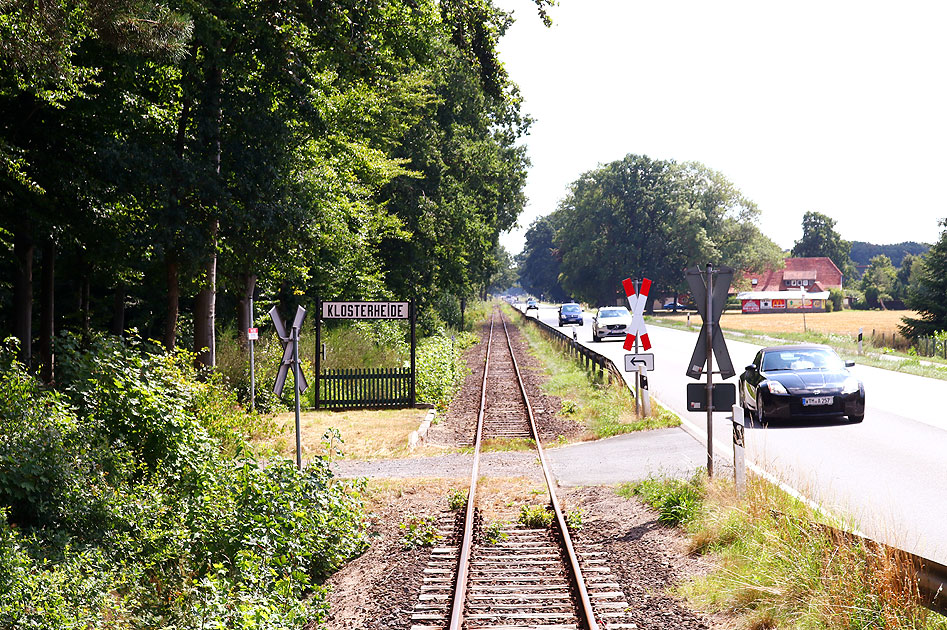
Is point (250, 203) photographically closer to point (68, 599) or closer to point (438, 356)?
point (68, 599)

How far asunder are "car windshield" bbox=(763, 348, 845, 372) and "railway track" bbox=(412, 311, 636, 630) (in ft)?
21.8

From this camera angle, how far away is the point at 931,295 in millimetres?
35156

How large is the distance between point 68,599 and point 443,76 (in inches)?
1288

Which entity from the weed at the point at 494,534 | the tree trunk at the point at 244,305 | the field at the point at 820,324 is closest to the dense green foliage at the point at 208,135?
the tree trunk at the point at 244,305

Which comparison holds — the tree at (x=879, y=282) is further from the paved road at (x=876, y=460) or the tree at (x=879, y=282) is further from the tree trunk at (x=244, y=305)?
the tree trunk at (x=244, y=305)

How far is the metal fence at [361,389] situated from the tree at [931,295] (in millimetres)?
25329

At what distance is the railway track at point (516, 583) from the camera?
21.5 feet

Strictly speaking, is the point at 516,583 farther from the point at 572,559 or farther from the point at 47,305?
the point at 47,305

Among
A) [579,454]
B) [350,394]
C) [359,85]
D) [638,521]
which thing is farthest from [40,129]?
[638,521]

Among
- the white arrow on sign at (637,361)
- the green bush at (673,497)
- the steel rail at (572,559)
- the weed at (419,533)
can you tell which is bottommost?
the weed at (419,533)

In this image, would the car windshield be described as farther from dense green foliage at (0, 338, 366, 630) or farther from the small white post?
dense green foliage at (0, 338, 366, 630)

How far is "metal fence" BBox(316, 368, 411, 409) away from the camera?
21.0 meters

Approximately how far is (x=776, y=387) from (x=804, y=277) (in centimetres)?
13074

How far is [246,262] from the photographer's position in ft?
56.9
